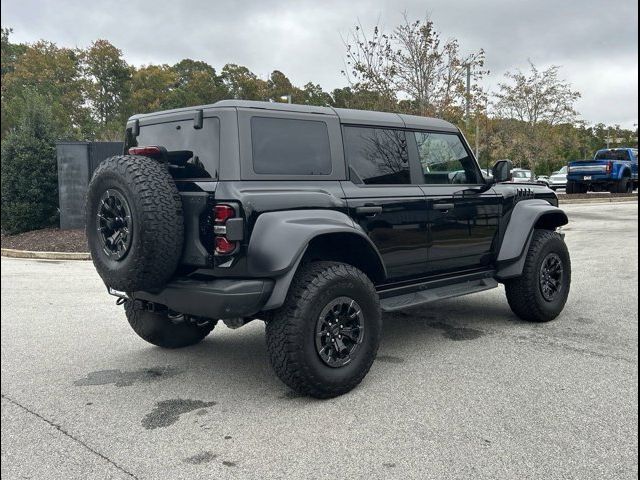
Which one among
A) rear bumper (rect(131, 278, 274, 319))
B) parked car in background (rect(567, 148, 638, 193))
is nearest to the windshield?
parked car in background (rect(567, 148, 638, 193))

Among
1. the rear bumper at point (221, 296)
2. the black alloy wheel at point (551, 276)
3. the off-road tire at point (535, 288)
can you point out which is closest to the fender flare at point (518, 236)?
the off-road tire at point (535, 288)

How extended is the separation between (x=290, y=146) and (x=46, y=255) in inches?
344

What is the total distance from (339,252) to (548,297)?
2504 mm

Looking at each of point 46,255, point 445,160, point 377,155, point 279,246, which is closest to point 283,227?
point 279,246

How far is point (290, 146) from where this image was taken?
384 cm

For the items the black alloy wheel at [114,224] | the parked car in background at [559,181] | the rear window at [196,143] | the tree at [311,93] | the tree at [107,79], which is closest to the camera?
the black alloy wheel at [114,224]

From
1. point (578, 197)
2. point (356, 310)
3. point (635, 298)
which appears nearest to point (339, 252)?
point (356, 310)

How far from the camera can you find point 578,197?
22547 millimetres

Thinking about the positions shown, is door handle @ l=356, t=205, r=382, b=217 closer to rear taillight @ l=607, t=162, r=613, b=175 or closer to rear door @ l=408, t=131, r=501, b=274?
rear door @ l=408, t=131, r=501, b=274

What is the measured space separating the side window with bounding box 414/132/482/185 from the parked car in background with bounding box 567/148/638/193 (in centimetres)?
2042

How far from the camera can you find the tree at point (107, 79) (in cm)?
3472

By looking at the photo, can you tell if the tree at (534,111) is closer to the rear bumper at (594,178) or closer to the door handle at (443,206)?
the rear bumper at (594,178)

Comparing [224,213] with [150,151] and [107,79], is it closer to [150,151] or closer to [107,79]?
[150,151]

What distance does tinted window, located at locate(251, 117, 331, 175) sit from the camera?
3.65 meters
